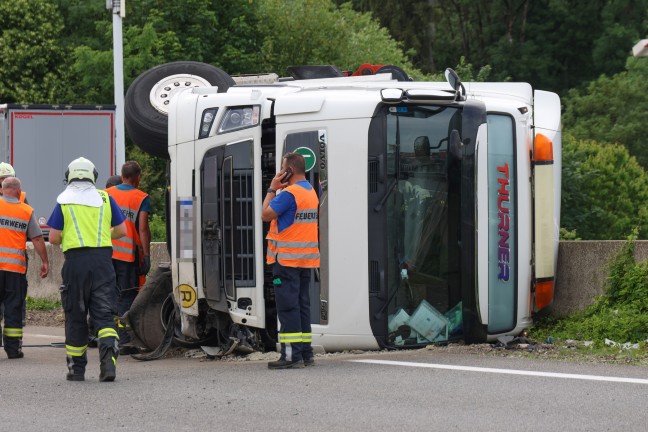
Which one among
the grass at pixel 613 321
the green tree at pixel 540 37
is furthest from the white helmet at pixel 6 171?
the green tree at pixel 540 37

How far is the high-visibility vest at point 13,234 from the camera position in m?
12.1

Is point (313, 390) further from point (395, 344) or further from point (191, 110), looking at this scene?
point (191, 110)

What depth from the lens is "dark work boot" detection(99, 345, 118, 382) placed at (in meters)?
9.72

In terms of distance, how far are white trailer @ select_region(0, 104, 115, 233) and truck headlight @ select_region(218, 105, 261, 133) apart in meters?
9.70

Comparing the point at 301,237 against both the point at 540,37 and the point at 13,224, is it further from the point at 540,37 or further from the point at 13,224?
the point at 540,37

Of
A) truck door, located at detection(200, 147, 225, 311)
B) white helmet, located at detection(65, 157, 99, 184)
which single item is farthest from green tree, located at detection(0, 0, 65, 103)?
white helmet, located at detection(65, 157, 99, 184)

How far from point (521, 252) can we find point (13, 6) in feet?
104

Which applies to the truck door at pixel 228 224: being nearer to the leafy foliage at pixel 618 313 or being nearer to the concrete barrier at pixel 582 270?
the leafy foliage at pixel 618 313

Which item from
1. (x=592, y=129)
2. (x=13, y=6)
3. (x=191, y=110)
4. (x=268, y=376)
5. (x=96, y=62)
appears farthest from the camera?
(x=592, y=129)

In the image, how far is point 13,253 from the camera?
12.2 m

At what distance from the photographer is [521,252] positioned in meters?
10.8

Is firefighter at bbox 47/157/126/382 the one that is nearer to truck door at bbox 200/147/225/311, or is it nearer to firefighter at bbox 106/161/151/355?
truck door at bbox 200/147/225/311

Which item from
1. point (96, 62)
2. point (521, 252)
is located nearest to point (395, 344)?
point (521, 252)

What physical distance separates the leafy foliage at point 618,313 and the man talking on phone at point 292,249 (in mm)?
2351
